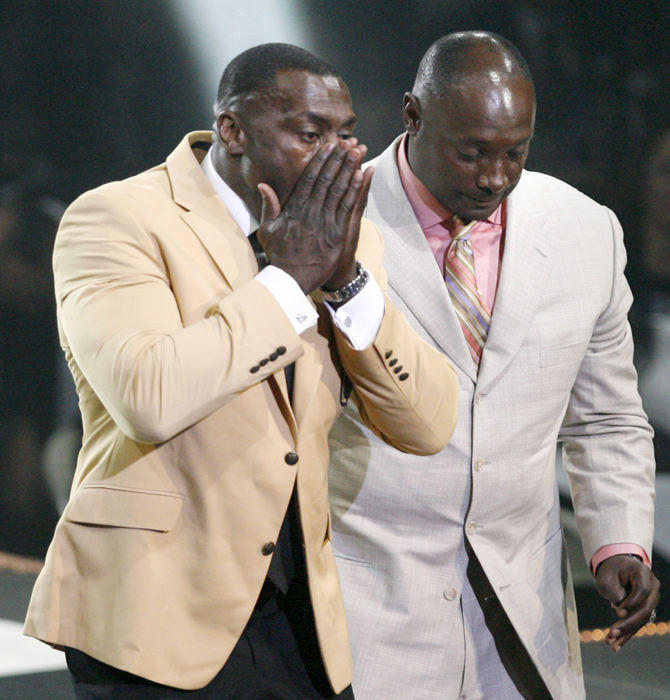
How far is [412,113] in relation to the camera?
231 cm

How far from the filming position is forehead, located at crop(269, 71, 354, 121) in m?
1.65

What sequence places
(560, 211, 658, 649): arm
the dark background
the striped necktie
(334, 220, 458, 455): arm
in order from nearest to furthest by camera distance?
1. (334, 220, 458, 455): arm
2. the striped necktie
3. (560, 211, 658, 649): arm
4. the dark background

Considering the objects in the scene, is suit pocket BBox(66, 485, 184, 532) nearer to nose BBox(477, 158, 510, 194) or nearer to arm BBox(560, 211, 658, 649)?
nose BBox(477, 158, 510, 194)

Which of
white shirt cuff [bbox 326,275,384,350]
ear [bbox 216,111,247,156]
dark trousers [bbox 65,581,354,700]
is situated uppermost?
ear [bbox 216,111,247,156]

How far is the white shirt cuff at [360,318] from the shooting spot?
5.41 ft

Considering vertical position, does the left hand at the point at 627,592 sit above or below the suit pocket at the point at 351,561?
below

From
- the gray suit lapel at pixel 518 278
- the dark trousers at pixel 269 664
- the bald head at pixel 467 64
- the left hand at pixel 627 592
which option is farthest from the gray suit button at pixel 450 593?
the bald head at pixel 467 64

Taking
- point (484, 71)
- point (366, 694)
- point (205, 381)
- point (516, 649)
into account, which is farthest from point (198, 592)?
point (484, 71)

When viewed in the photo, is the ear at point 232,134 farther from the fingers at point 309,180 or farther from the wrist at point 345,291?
the wrist at point 345,291

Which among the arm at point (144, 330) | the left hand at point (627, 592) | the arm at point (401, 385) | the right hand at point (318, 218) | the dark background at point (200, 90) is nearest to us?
the arm at point (144, 330)

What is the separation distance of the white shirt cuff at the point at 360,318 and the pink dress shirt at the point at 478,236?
0.69m

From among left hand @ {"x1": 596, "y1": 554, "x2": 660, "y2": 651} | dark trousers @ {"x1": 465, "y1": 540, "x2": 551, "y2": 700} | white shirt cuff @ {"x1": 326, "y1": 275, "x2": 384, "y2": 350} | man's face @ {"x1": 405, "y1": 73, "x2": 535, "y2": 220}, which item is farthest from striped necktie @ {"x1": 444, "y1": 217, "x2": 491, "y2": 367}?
white shirt cuff @ {"x1": 326, "y1": 275, "x2": 384, "y2": 350}

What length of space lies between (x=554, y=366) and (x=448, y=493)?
343 mm

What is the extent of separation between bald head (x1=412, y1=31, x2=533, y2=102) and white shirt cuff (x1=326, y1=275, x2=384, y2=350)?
0.74 metres
